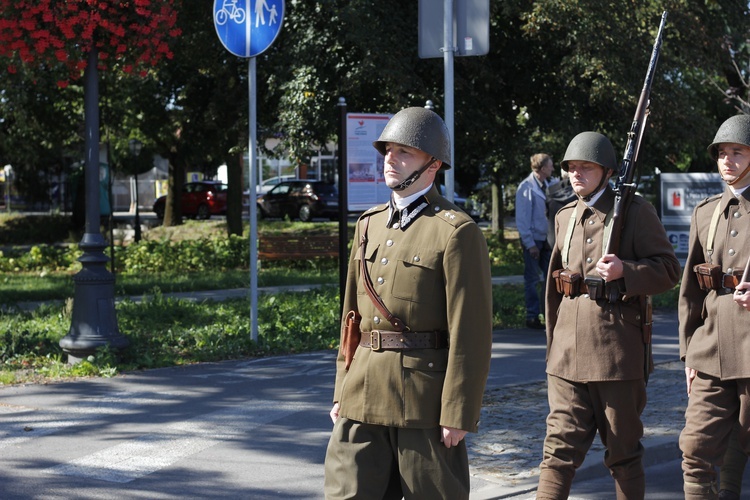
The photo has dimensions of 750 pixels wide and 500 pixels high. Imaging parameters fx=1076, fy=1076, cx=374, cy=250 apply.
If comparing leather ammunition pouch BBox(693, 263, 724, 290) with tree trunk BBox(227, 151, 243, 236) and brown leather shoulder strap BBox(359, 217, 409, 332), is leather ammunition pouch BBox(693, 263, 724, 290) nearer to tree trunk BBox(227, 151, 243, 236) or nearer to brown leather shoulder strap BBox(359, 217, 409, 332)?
brown leather shoulder strap BBox(359, 217, 409, 332)

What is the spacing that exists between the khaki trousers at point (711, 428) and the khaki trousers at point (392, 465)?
4.84 feet

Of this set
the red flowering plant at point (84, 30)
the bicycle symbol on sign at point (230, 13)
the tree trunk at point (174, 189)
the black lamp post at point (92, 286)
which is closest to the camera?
the red flowering plant at point (84, 30)

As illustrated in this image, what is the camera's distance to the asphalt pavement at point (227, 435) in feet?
19.4

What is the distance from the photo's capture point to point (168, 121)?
90.2 ft

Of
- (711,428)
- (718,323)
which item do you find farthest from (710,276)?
(711,428)

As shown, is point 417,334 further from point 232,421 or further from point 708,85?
point 708,85

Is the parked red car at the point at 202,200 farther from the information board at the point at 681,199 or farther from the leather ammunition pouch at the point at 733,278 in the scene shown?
the leather ammunition pouch at the point at 733,278

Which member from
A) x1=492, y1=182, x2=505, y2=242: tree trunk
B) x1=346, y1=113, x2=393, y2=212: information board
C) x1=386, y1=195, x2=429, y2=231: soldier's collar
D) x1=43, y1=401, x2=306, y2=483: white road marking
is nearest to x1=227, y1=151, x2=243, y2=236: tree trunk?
x1=492, y1=182, x2=505, y2=242: tree trunk

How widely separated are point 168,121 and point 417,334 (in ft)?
80.4

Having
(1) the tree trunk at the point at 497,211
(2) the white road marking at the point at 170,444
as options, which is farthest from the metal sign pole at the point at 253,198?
(1) the tree trunk at the point at 497,211

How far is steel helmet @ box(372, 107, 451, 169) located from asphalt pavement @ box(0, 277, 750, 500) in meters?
2.44

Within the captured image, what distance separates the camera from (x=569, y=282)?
5066 millimetres

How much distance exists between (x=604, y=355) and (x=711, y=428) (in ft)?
1.91

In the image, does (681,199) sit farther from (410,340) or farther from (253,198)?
(410,340)
